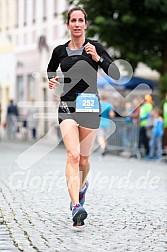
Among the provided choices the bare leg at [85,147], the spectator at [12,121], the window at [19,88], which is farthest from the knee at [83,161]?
the window at [19,88]

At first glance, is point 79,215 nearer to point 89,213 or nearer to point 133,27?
point 89,213

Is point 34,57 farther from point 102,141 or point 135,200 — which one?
point 135,200

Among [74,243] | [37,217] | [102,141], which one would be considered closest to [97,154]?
[102,141]

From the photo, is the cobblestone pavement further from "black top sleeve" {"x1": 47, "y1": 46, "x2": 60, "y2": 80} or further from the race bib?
"black top sleeve" {"x1": 47, "y1": 46, "x2": 60, "y2": 80}

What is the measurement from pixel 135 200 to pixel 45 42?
111 feet

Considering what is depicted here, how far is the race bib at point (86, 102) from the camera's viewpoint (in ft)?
27.6

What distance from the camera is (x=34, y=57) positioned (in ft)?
151

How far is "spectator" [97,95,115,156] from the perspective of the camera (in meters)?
23.3

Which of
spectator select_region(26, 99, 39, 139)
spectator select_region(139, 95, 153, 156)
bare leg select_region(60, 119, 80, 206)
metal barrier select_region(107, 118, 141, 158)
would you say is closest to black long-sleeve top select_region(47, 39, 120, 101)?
bare leg select_region(60, 119, 80, 206)

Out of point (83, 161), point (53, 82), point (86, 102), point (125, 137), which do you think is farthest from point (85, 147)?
point (125, 137)

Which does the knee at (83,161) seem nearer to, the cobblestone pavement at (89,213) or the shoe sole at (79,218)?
the cobblestone pavement at (89,213)

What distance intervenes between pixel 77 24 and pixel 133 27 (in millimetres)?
17114

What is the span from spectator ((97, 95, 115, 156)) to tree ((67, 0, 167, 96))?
1.54 m

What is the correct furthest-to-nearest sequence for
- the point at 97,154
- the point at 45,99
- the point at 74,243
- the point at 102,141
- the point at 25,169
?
the point at 45,99 → the point at 97,154 → the point at 102,141 → the point at 25,169 → the point at 74,243
